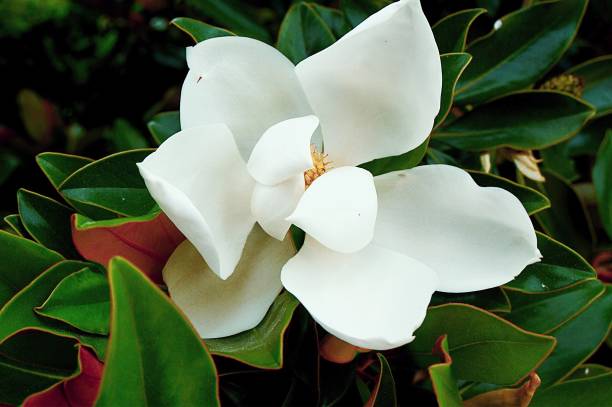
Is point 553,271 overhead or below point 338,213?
below

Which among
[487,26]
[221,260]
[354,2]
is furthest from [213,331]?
[487,26]

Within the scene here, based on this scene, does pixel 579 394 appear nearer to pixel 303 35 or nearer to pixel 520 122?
pixel 520 122

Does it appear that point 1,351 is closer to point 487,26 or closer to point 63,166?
point 63,166

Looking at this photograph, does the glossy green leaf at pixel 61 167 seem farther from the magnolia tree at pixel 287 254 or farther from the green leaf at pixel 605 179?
Result: the green leaf at pixel 605 179

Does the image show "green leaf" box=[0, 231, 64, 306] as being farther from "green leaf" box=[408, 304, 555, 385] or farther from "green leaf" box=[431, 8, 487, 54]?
"green leaf" box=[431, 8, 487, 54]

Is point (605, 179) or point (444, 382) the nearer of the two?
point (444, 382)

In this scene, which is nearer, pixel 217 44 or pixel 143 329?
pixel 143 329

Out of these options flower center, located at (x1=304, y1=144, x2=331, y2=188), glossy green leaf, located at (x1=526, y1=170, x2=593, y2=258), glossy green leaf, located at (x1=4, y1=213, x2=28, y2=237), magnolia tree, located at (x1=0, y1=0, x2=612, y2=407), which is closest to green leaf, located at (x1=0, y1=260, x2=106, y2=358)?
magnolia tree, located at (x1=0, y1=0, x2=612, y2=407)

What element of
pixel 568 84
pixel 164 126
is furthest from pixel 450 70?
pixel 568 84
